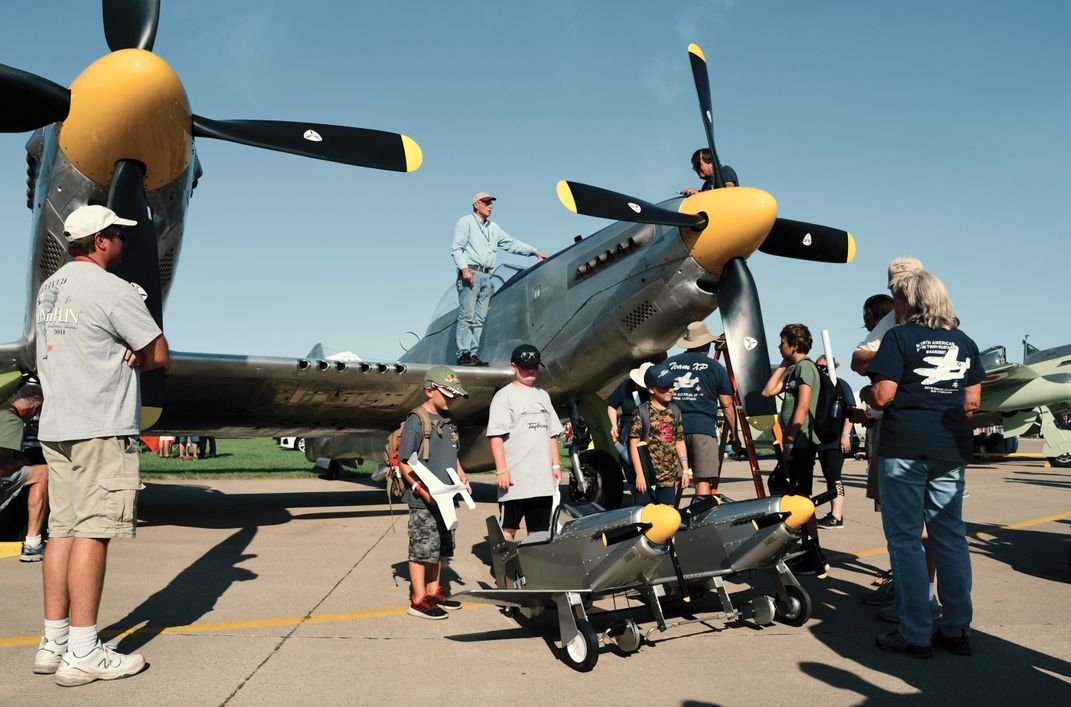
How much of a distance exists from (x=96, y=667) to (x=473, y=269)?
630 cm

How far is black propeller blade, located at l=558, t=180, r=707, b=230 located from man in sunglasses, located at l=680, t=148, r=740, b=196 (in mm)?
494

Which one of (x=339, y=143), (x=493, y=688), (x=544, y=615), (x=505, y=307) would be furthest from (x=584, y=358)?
(x=493, y=688)

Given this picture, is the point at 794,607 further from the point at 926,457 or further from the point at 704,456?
the point at 704,456

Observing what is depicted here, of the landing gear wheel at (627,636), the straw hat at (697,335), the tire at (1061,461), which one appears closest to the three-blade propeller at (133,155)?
the straw hat at (697,335)

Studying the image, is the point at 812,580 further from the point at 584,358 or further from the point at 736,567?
the point at 584,358

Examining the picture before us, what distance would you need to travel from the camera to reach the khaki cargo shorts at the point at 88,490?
3.11m

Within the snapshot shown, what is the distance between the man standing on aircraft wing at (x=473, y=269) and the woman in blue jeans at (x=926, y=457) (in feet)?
18.9

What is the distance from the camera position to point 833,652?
137 inches

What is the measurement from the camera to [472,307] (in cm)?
891

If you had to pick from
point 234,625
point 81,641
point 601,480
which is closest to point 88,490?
point 81,641

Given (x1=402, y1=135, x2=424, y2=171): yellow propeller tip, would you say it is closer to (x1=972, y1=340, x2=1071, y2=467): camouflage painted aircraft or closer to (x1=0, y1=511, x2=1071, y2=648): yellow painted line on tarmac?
(x1=0, y1=511, x2=1071, y2=648): yellow painted line on tarmac

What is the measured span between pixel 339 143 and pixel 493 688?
4267mm

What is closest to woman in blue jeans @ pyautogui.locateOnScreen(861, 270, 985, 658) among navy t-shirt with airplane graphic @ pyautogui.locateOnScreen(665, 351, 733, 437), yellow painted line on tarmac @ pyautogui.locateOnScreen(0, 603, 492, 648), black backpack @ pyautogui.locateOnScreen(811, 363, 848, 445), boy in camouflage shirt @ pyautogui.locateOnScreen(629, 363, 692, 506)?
black backpack @ pyautogui.locateOnScreen(811, 363, 848, 445)

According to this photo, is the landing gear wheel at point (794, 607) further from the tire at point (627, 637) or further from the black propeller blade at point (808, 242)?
the black propeller blade at point (808, 242)
